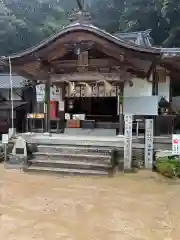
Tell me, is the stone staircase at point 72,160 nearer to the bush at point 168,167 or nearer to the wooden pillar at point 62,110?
the bush at point 168,167

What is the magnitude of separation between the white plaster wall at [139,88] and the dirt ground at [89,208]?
15.1ft

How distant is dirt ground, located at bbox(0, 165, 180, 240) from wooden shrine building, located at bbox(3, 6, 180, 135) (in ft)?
13.2

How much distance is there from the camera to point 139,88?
43.3ft

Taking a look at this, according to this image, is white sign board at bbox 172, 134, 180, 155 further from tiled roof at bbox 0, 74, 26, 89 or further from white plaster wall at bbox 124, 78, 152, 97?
tiled roof at bbox 0, 74, 26, 89

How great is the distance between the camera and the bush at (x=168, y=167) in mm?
9078

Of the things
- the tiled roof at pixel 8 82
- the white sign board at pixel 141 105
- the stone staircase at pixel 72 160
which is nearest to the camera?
the stone staircase at pixel 72 160

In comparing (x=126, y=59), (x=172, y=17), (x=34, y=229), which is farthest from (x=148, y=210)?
(x=172, y=17)

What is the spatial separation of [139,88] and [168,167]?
489 centimetres

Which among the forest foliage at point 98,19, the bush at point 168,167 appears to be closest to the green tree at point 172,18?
the forest foliage at point 98,19

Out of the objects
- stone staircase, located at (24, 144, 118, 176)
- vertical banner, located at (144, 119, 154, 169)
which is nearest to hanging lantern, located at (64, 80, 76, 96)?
stone staircase, located at (24, 144, 118, 176)

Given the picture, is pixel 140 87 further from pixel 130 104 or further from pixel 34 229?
pixel 34 229

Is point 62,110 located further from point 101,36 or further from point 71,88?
point 101,36

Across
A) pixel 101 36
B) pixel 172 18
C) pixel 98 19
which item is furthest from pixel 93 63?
pixel 98 19

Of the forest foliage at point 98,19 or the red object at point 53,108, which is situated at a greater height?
the forest foliage at point 98,19
